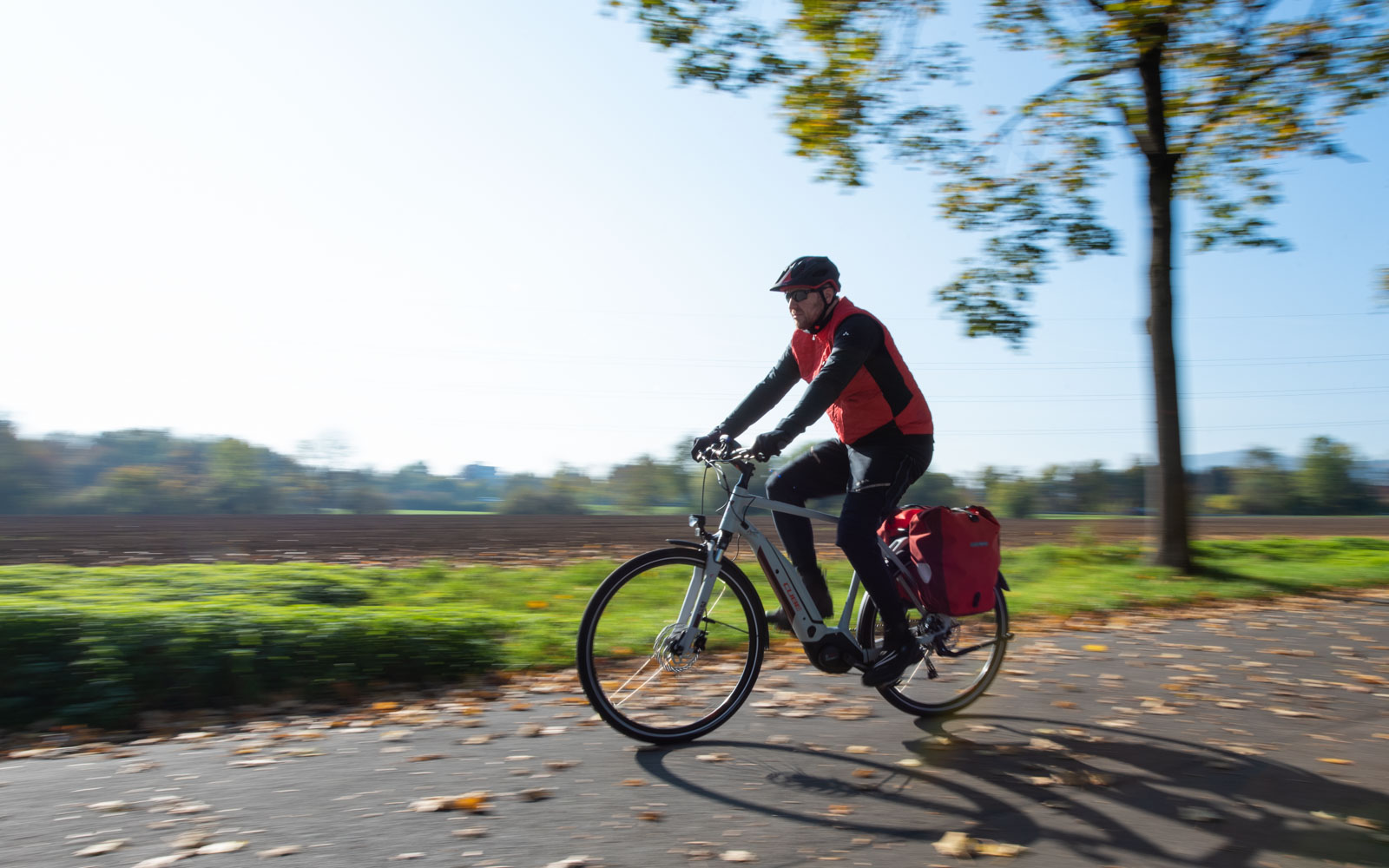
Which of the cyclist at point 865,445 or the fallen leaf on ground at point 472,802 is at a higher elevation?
the cyclist at point 865,445

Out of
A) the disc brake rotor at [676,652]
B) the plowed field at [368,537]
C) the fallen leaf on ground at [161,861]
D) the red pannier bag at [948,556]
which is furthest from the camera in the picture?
the plowed field at [368,537]

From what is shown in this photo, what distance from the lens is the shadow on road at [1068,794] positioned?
10.3 ft

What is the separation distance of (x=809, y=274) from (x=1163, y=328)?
8.64m

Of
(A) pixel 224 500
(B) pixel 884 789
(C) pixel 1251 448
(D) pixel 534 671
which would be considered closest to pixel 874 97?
(D) pixel 534 671

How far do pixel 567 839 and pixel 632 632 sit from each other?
5.13 ft

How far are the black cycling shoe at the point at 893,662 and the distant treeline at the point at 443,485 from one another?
21.7 meters

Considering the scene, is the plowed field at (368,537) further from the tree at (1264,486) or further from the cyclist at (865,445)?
the tree at (1264,486)

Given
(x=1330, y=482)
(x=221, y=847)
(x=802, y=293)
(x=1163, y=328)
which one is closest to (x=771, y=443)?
(x=802, y=293)

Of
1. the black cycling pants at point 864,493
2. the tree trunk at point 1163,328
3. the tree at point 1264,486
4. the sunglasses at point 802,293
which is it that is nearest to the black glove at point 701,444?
the black cycling pants at point 864,493

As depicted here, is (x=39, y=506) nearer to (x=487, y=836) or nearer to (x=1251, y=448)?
(x=487, y=836)

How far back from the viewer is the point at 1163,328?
11578 mm

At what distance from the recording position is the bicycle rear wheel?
15.8 feet

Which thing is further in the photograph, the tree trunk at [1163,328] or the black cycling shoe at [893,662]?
the tree trunk at [1163,328]

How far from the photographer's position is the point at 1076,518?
39.8 meters
